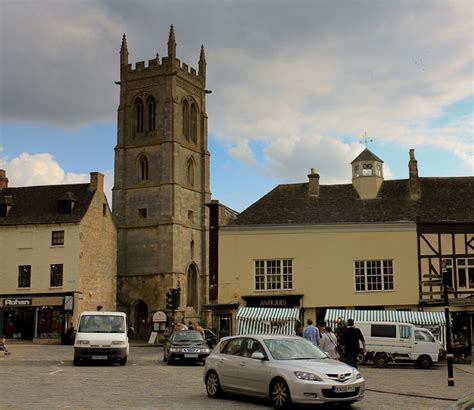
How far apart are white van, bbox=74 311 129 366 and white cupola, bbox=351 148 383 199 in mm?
19463

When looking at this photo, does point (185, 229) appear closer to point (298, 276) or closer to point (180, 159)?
point (180, 159)

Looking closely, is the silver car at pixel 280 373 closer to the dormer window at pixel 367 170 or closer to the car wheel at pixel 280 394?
the car wheel at pixel 280 394

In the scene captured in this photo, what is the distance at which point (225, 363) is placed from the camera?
14.4m

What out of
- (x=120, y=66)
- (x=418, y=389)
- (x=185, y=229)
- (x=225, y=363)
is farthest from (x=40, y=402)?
(x=120, y=66)

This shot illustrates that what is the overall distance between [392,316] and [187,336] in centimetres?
1085

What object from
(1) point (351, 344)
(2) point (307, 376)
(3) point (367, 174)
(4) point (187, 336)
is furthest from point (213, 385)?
(3) point (367, 174)

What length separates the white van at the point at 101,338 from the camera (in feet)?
75.3

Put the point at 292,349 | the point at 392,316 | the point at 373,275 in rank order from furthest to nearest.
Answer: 1. the point at 373,275
2. the point at 392,316
3. the point at 292,349

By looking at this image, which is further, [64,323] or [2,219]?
[2,219]

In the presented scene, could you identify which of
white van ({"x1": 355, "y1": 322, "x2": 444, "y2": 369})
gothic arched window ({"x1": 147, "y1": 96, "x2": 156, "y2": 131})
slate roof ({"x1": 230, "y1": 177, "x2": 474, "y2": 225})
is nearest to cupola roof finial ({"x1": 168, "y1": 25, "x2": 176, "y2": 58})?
gothic arched window ({"x1": 147, "y1": 96, "x2": 156, "y2": 131})

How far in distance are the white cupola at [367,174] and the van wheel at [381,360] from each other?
1394 centimetres

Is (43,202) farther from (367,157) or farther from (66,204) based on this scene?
(367,157)

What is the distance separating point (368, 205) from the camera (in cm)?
3828

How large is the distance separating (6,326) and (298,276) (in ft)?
77.8
